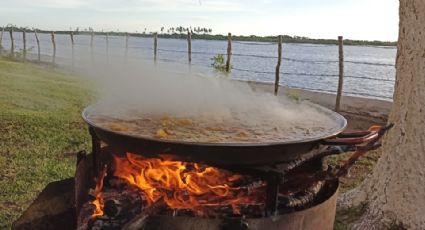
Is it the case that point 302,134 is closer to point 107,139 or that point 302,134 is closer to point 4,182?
point 107,139

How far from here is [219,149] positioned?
6.65 ft

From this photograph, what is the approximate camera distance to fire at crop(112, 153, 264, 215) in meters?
2.34

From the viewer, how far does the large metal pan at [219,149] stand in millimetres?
2025

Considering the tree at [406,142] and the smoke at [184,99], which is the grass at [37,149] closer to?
the tree at [406,142]

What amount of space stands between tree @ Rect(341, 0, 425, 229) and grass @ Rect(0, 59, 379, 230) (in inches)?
17.5

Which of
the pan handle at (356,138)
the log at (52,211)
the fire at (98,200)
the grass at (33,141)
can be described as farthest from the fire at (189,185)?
the grass at (33,141)

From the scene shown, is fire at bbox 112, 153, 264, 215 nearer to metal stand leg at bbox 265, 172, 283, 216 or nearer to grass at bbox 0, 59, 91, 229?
metal stand leg at bbox 265, 172, 283, 216

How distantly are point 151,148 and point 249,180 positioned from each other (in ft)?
2.11

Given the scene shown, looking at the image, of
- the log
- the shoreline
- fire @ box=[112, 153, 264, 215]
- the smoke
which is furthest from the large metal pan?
the shoreline

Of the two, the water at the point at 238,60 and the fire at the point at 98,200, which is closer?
the fire at the point at 98,200

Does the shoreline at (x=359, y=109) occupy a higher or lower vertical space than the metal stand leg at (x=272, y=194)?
lower

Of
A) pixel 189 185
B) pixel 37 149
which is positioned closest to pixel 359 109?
pixel 37 149

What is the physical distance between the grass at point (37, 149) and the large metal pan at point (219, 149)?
1.94 metres

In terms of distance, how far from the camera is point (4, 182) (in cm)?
477
